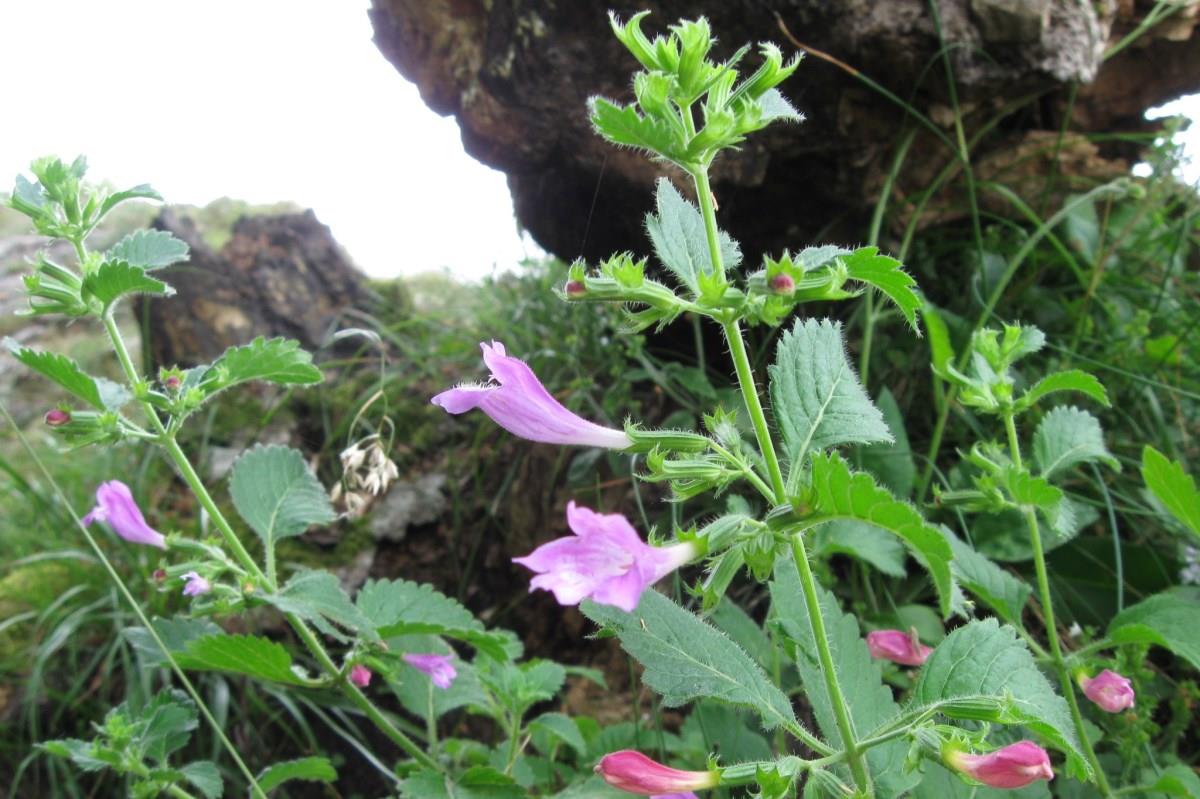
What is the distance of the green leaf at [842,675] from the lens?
103 cm

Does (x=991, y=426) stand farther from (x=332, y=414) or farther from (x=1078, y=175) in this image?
(x=332, y=414)

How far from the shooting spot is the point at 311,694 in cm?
226

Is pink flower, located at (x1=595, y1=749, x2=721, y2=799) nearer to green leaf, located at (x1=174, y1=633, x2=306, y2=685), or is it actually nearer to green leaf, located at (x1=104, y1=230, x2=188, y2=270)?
green leaf, located at (x1=174, y1=633, x2=306, y2=685)

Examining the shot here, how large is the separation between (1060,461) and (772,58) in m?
0.97

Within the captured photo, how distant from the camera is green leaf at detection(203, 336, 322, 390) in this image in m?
1.46

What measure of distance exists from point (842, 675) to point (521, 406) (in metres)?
0.55

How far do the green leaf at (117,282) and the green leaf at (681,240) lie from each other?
0.84 metres

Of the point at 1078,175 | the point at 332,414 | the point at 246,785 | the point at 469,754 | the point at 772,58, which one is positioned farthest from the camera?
the point at 332,414

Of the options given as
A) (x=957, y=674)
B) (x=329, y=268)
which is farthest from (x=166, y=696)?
(x=329, y=268)

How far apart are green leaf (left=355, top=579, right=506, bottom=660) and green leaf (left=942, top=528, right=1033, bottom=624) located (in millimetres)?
755

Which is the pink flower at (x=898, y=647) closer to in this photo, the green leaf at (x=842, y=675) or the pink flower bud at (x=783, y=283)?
the green leaf at (x=842, y=675)

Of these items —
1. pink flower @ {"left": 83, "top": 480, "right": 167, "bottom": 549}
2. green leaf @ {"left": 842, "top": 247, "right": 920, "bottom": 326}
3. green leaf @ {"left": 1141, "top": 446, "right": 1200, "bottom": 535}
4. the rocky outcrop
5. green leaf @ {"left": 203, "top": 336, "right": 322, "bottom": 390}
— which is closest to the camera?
green leaf @ {"left": 842, "top": 247, "right": 920, "bottom": 326}

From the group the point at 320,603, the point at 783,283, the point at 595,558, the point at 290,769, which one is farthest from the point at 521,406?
the point at 290,769

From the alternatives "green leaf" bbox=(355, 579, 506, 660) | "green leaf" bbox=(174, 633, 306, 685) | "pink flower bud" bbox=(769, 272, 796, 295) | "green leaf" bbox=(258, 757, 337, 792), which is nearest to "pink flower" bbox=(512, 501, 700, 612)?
"pink flower bud" bbox=(769, 272, 796, 295)
